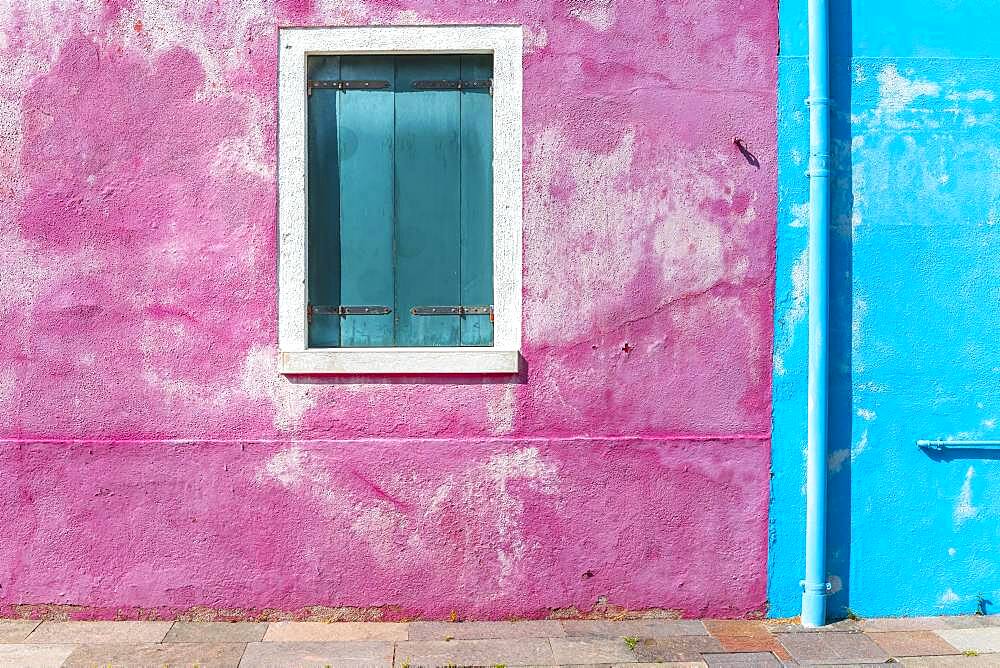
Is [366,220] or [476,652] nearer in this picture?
[476,652]

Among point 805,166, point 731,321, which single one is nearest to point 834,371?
point 731,321

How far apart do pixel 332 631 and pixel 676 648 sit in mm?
1782

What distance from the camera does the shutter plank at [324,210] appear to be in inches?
185

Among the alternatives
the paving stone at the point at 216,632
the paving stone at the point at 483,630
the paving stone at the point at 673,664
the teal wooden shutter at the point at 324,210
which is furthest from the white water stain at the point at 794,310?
the paving stone at the point at 216,632

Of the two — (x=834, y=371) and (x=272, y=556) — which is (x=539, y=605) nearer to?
(x=272, y=556)

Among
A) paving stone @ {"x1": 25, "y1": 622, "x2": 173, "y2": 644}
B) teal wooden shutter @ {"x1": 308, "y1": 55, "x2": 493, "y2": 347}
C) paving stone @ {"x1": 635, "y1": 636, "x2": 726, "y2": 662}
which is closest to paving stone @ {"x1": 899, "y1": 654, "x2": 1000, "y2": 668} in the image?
paving stone @ {"x1": 635, "y1": 636, "x2": 726, "y2": 662}

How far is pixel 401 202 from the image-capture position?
4727 millimetres

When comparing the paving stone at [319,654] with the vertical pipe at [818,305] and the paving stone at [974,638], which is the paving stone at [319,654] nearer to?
the vertical pipe at [818,305]

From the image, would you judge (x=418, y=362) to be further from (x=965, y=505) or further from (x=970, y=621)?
(x=970, y=621)

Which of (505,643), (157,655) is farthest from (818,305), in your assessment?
(157,655)

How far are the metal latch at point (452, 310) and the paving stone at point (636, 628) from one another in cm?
173

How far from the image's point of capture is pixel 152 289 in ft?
14.9

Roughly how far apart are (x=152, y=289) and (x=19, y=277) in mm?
718

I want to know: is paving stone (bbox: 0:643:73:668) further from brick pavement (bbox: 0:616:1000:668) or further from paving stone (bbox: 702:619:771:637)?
paving stone (bbox: 702:619:771:637)
